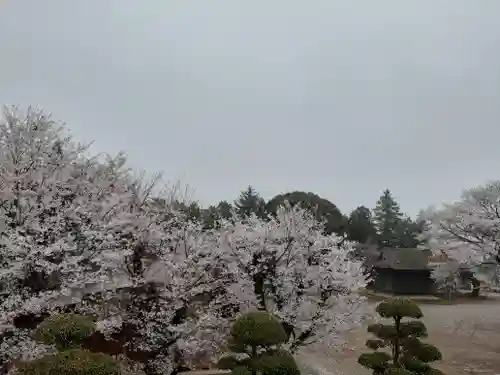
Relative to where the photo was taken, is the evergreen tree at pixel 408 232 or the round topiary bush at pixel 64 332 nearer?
the round topiary bush at pixel 64 332

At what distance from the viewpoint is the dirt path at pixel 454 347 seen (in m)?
15.8

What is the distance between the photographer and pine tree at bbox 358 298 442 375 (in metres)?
11.0

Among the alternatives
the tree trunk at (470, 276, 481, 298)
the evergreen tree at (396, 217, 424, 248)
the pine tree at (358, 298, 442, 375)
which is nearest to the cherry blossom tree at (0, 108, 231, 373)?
the pine tree at (358, 298, 442, 375)

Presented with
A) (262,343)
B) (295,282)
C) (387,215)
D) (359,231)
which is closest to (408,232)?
(387,215)

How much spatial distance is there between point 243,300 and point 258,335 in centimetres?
472

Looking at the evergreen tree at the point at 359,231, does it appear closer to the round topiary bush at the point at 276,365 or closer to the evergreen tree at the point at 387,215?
the evergreen tree at the point at 387,215

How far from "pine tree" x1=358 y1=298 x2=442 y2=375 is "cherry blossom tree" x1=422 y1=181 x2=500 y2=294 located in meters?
12.1

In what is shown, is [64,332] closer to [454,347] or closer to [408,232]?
[454,347]

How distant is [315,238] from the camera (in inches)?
574

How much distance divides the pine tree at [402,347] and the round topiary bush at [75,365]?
264 inches

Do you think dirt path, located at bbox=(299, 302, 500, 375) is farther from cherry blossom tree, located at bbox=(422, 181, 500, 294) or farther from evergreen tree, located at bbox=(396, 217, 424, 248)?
evergreen tree, located at bbox=(396, 217, 424, 248)

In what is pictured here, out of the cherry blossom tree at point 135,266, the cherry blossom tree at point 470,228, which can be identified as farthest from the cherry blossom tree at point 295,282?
the cherry blossom tree at point 470,228

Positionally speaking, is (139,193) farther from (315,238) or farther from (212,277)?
(315,238)

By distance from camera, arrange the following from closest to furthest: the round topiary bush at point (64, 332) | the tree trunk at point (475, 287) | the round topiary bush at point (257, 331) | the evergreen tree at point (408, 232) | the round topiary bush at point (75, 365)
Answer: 1. the round topiary bush at point (75, 365)
2. the round topiary bush at point (64, 332)
3. the round topiary bush at point (257, 331)
4. the tree trunk at point (475, 287)
5. the evergreen tree at point (408, 232)
